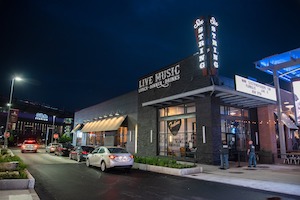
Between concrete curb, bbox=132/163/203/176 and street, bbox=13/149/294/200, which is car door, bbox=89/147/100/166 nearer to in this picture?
concrete curb, bbox=132/163/203/176

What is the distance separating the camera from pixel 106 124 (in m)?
31.8

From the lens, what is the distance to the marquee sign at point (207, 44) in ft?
57.8

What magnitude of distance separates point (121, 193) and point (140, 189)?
0.98m

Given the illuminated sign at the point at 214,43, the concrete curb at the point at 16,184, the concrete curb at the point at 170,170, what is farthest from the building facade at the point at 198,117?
the concrete curb at the point at 16,184

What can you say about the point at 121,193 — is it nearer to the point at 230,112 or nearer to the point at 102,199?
the point at 102,199

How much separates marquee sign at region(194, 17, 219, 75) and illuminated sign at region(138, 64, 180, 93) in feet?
11.5

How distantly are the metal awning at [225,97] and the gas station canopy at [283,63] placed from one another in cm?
375

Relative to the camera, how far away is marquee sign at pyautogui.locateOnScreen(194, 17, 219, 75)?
1762 cm

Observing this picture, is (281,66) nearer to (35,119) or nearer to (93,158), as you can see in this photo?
(93,158)

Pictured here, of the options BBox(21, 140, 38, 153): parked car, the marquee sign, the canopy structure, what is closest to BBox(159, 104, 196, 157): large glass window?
the marquee sign

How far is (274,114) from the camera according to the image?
21688mm

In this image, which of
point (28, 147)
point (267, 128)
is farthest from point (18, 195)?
point (28, 147)

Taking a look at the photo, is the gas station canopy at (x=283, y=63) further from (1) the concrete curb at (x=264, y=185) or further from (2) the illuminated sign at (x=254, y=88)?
(1) the concrete curb at (x=264, y=185)

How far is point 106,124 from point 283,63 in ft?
73.0
